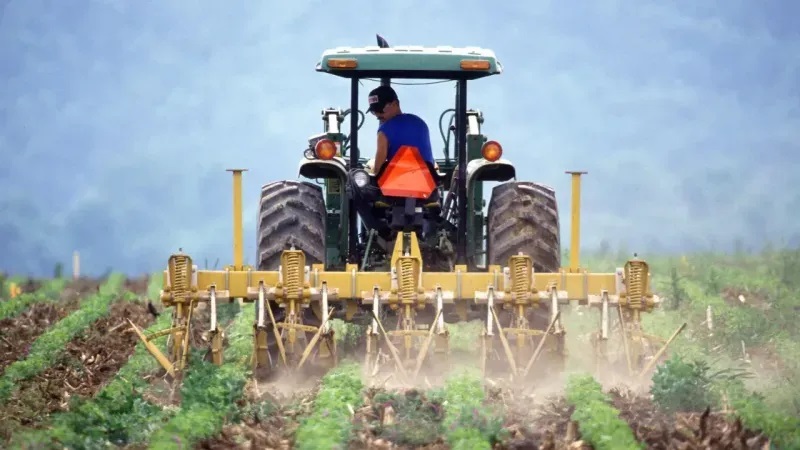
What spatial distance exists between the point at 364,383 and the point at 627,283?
224 cm

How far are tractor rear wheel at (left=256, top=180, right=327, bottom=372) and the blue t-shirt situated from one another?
0.77 meters

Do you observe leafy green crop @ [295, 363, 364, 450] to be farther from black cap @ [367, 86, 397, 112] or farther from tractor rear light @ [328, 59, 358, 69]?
tractor rear light @ [328, 59, 358, 69]

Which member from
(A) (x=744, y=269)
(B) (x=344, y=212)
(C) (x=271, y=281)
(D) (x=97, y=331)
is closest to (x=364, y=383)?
(C) (x=271, y=281)

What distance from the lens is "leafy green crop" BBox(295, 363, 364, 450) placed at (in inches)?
336

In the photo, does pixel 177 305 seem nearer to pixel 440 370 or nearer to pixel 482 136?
pixel 440 370

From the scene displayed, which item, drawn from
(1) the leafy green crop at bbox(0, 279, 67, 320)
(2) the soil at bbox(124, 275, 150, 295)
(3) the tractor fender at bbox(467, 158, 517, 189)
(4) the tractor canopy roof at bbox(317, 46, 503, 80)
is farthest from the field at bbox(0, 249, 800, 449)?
(2) the soil at bbox(124, 275, 150, 295)

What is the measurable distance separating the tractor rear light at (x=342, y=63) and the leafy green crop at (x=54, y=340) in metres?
3.45

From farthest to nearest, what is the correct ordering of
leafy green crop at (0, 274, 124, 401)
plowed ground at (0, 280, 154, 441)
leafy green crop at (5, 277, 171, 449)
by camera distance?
leafy green crop at (0, 274, 124, 401) < plowed ground at (0, 280, 154, 441) < leafy green crop at (5, 277, 171, 449)

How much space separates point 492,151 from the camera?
39.3 ft

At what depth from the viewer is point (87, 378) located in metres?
12.1

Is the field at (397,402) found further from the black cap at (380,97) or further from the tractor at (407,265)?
the black cap at (380,97)

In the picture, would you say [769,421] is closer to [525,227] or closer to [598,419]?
[598,419]

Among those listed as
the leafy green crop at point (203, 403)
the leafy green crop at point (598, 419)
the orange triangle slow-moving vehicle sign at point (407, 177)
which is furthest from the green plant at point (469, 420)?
the orange triangle slow-moving vehicle sign at point (407, 177)

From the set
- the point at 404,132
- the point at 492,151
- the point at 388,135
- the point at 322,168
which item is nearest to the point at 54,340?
the point at 322,168
